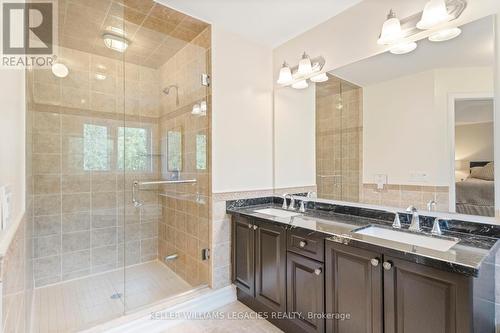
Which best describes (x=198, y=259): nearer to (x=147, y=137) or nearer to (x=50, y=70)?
(x=147, y=137)

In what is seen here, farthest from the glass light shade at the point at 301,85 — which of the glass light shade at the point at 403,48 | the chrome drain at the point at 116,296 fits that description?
the chrome drain at the point at 116,296

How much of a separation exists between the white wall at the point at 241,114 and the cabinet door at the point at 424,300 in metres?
1.46

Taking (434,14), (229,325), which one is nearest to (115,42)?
(434,14)

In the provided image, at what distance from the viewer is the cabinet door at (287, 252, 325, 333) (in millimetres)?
1604

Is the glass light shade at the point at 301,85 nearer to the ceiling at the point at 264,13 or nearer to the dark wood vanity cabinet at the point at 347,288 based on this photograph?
the ceiling at the point at 264,13

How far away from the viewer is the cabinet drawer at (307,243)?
1.61 m

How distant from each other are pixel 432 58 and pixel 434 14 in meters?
0.27

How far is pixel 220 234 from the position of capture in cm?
233

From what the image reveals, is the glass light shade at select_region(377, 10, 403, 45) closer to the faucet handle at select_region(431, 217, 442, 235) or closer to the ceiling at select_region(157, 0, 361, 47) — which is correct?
the ceiling at select_region(157, 0, 361, 47)

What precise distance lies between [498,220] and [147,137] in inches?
123

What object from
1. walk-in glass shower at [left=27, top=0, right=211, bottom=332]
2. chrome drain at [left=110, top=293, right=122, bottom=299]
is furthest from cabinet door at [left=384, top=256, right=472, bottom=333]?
chrome drain at [left=110, top=293, right=122, bottom=299]

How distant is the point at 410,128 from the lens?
5.86ft

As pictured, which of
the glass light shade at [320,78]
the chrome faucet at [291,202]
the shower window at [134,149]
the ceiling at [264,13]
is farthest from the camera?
the shower window at [134,149]

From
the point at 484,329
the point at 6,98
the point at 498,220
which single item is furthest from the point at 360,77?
the point at 6,98
